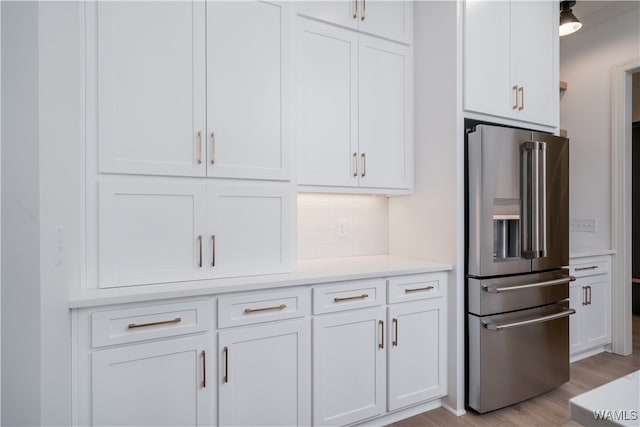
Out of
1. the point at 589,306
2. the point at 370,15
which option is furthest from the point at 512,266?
the point at 370,15

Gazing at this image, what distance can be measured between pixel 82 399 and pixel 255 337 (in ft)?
2.28

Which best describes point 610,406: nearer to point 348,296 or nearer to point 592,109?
point 348,296

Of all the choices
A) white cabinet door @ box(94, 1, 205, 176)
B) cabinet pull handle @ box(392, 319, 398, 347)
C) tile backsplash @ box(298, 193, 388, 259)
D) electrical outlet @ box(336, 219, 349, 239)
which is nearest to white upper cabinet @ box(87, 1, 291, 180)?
white cabinet door @ box(94, 1, 205, 176)

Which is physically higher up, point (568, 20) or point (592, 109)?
point (568, 20)

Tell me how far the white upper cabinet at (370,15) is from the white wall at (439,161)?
0.32 feet

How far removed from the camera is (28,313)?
971 mm

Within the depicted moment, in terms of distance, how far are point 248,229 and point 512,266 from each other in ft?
5.31

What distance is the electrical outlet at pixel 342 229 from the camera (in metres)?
2.62

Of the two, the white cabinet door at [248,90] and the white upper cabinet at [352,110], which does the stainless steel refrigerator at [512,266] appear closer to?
the white upper cabinet at [352,110]

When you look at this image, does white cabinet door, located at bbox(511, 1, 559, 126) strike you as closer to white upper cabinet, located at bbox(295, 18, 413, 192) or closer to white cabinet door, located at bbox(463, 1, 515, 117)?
white cabinet door, located at bbox(463, 1, 515, 117)

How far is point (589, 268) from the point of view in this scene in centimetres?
294

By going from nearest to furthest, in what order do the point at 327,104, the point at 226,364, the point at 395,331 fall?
the point at 226,364
the point at 395,331
the point at 327,104

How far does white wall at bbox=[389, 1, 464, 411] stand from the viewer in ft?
7.16

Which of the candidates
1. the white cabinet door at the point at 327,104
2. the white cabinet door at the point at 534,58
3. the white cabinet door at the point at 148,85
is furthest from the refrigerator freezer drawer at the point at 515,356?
the white cabinet door at the point at 148,85
